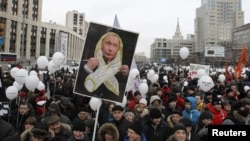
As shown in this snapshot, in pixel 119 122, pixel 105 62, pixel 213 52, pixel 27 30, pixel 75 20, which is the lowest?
pixel 119 122

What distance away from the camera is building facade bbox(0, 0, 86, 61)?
66562 millimetres

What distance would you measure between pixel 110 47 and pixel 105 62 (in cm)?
22

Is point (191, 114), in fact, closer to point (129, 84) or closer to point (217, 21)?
point (129, 84)

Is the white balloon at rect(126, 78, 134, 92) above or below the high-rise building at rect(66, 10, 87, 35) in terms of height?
below

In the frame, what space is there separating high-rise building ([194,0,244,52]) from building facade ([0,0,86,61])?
211 feet

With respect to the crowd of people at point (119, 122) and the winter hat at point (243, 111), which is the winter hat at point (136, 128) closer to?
the crowd of people at point (119, 122)

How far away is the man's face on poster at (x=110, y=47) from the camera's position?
14.6ft

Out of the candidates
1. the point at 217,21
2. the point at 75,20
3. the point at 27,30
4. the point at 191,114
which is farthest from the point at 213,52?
the point at 75,20

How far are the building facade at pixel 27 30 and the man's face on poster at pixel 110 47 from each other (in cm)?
5668

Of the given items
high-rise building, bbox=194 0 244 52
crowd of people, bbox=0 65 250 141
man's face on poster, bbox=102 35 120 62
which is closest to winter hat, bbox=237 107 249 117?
crowd of people, bbox=0 65 250 141

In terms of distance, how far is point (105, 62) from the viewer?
14.8 ft

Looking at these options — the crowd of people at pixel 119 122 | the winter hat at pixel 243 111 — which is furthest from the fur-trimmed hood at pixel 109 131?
the winter hat at pixel 243 111

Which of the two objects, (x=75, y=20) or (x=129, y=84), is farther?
(x=75, y=20)

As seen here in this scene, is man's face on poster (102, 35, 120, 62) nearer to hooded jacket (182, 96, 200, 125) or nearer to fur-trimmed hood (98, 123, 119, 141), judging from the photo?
fur-trimmed hood (98, 123, 119, 141)
